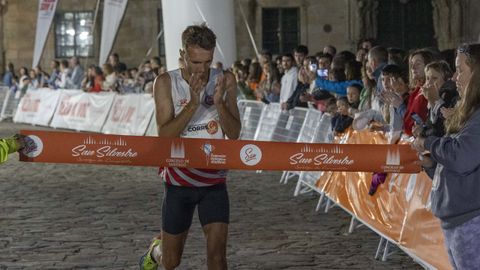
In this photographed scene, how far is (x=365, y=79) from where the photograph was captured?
1123cm

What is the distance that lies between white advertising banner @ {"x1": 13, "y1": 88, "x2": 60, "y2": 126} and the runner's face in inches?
842

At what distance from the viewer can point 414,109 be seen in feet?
27.4

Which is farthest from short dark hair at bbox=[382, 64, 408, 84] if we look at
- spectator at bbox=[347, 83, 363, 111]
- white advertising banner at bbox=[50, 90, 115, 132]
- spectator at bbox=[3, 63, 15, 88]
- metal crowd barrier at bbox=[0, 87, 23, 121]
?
spectator at bbox=[3, 63, 15, 88]

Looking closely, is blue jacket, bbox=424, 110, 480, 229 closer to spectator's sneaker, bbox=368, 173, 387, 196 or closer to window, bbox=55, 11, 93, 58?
spectator's sneaker, bbox=368, 173, 387, 196

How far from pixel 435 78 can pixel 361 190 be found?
8.35ft

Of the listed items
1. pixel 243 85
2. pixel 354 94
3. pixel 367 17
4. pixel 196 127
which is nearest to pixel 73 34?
pixel 367 17

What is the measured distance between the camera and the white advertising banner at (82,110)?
77.8 ft

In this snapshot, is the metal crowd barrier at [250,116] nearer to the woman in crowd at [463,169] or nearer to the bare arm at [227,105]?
the bare arm at [227,105]

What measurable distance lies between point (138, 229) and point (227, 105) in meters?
4.19

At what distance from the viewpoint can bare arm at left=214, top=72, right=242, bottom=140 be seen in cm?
591

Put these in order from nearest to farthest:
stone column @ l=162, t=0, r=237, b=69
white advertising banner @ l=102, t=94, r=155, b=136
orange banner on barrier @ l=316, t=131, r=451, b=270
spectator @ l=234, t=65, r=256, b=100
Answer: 1. orange banner on barrier @ l=316, t=131, r=451, b=270
2. spectator @ l=234, t=65, r=256, b=100
3. stone column @ l=162, t=0, r=237, b=69
4. white advertising banner @ l=102, t=94, r=155, b=136

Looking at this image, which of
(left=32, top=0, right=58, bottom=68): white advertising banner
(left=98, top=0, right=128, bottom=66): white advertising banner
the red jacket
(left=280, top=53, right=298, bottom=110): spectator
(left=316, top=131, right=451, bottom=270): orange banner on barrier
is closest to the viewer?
(left=316, top=131, right=451, bottom=270): orange banner on barrier

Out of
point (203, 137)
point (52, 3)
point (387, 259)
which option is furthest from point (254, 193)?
point (52, 3)

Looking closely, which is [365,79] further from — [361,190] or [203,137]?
[203,137]
